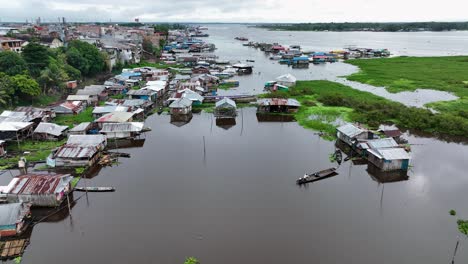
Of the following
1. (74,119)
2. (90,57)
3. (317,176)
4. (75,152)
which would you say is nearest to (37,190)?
(75,152)

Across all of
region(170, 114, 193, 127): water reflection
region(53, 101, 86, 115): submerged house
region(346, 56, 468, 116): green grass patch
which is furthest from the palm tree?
region(346, 56, 468, 116): green grass patch

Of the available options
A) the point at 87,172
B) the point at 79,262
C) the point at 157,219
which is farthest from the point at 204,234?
the point at 87,172

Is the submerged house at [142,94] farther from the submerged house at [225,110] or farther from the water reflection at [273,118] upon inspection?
the water reflection at [273,118]

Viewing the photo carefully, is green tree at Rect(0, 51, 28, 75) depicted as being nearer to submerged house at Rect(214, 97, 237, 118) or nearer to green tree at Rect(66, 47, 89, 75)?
green tree at Rect(66, 47, 89, 75)

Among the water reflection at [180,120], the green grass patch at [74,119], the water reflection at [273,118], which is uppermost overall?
the green grass patch at [74,119]

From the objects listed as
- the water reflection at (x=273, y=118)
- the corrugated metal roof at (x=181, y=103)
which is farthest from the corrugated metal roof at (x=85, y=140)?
the water reflection at (x=273, y=118)

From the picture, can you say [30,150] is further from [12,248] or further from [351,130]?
[351,130]
